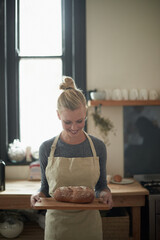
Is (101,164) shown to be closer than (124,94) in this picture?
Yes

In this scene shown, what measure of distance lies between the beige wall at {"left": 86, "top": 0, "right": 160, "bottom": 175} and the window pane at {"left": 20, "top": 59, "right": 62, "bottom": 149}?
0.51 metres

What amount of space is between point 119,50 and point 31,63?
118cm

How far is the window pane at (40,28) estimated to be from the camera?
3396mm

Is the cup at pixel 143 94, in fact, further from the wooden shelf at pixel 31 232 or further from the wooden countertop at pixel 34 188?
the wooden shelf at pixel 31 232

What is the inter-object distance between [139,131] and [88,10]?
66.2 inches

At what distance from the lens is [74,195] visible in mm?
1580

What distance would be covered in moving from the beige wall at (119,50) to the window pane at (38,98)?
0.51 m

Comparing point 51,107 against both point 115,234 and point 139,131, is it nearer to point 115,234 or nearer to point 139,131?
point 139,131

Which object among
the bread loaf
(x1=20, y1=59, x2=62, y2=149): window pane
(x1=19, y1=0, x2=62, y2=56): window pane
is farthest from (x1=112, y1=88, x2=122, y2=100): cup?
the bread loaf

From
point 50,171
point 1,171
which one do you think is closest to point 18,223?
point 1,171

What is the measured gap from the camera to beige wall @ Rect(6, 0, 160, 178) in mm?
3244

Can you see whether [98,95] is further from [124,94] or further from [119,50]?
[119,50]

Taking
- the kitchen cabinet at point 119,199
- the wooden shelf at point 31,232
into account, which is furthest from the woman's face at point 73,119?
the wooden shelf at point 31,232

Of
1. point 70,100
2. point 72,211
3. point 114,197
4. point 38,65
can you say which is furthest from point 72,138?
point 38,65
